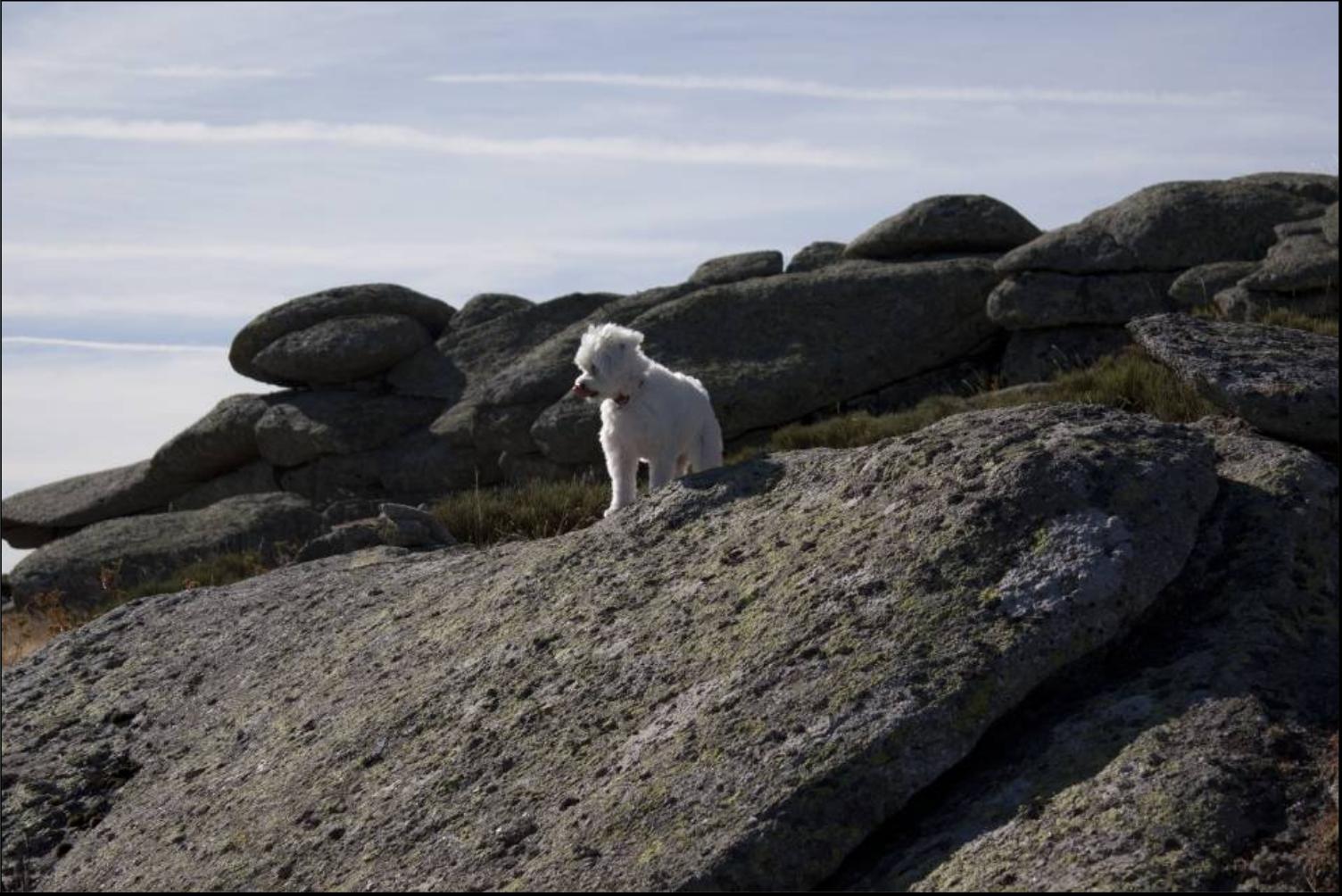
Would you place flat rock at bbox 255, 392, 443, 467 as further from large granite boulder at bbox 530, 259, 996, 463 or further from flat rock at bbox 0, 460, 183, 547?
large granite boulder at bbox 530, 259, 996, 463

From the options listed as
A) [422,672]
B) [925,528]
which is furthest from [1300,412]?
[422,672]

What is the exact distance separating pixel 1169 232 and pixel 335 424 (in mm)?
14193

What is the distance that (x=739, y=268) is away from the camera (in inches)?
1009

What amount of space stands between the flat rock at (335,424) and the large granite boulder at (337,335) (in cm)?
63

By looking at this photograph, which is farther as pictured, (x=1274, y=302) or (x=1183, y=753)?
(x=1274, y=302)

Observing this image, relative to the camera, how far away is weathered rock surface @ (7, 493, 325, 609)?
19.5 meters

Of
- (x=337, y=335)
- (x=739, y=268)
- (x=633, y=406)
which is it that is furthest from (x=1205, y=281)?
(x=337, y=335)

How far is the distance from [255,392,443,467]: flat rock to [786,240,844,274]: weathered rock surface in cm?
676

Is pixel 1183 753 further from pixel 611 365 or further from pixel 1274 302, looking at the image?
pixel 1274 302

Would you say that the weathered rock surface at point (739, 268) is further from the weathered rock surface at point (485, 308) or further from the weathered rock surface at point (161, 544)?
the weathered rock surface at point (161, 544)

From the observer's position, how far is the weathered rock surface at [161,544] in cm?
1947

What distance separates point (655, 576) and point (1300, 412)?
3.14m

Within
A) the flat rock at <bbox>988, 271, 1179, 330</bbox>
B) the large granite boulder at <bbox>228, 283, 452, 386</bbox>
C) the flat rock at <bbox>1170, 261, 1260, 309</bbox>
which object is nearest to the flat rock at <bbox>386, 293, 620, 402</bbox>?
the large granite boulder at <bbox>228, 283, 452, 386</bbox>

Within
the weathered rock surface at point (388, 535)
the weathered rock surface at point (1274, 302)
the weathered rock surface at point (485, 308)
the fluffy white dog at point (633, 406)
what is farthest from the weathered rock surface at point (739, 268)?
the weathered rock surface at point (388, 535)
